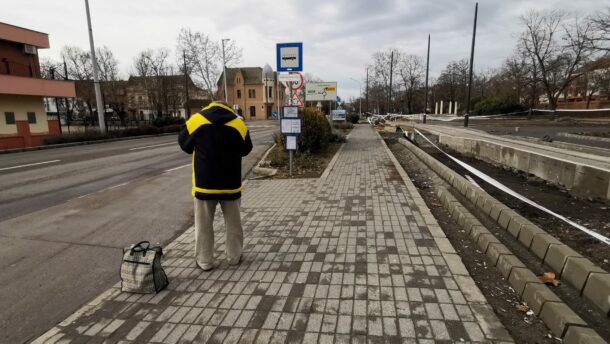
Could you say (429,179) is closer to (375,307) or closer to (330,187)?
(330,187)

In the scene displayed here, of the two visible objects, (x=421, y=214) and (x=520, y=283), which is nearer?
(x=520, y=283)

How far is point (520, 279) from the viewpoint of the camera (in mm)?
3119

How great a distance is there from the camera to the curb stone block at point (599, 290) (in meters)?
2.58

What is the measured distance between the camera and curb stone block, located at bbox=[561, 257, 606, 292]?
2.81 metres

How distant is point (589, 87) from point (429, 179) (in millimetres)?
53423

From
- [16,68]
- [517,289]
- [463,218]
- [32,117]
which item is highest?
[16,68]

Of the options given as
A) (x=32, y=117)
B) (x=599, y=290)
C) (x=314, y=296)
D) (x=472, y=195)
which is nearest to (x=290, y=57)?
(x=472, y=195)

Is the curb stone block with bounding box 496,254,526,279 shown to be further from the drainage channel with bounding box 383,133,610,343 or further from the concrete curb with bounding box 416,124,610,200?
the concrete curb with bounding box 416,124,610,200

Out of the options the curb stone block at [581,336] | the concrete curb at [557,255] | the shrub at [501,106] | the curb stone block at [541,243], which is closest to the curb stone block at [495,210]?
the concrete curb at [557,255]

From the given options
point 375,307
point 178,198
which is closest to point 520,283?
point 375,307

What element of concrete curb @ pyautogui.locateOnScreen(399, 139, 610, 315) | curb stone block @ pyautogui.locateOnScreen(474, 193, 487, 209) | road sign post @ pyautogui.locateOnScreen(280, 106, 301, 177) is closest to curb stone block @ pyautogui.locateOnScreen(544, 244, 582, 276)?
concrete curb @ pyautogui.locateOnScreen(399, 139, 610, 315)

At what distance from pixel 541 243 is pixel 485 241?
1.88ft

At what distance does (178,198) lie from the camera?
7.81 metres

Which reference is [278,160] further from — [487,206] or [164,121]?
[164,121]
